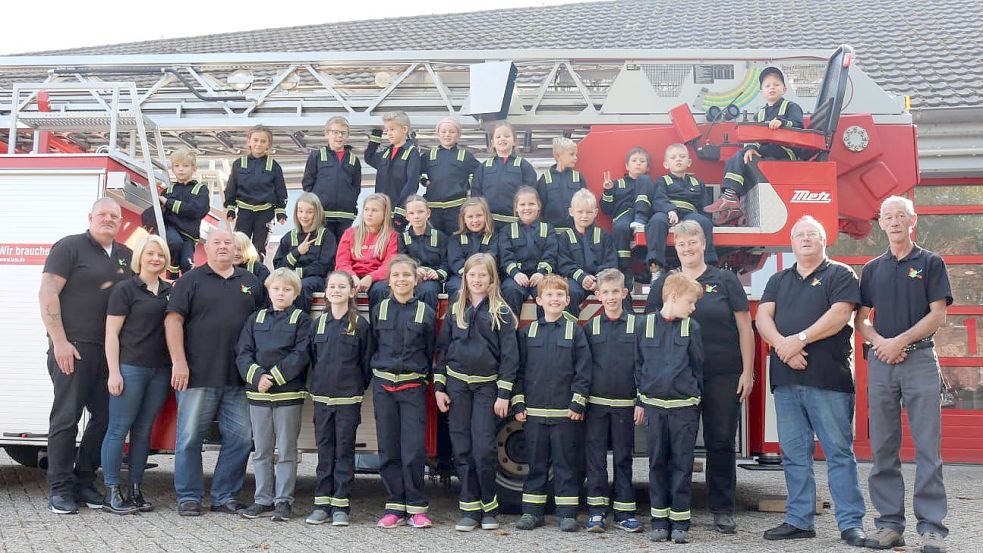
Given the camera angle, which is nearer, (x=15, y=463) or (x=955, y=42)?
(x=15, y=463)

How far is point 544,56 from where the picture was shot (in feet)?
24.9

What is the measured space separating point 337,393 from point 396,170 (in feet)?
7.17

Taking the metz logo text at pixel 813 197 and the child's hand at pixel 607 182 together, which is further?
the child's hand at pixel 607 182

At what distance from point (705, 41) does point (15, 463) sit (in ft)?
34.7

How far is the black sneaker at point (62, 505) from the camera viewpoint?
616 cm

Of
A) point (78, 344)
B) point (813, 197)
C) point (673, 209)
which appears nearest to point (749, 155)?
point (813, 197)

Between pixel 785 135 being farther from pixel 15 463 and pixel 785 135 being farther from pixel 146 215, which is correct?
pixel 15 463

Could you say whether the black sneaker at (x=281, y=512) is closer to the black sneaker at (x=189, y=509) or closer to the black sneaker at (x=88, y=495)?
the black sneaker at (x=189, y=509)

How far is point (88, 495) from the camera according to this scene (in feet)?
21.0

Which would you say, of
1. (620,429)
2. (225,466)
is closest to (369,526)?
(225,466)

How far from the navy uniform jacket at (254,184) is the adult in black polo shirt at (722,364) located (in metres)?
3.49

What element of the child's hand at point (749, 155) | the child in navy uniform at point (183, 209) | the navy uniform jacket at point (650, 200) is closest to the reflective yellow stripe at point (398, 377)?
the navy uniform jacket at point (650, 200)

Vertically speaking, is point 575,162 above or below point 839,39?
below

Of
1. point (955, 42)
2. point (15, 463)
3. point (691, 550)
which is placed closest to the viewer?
point (691, 550)
